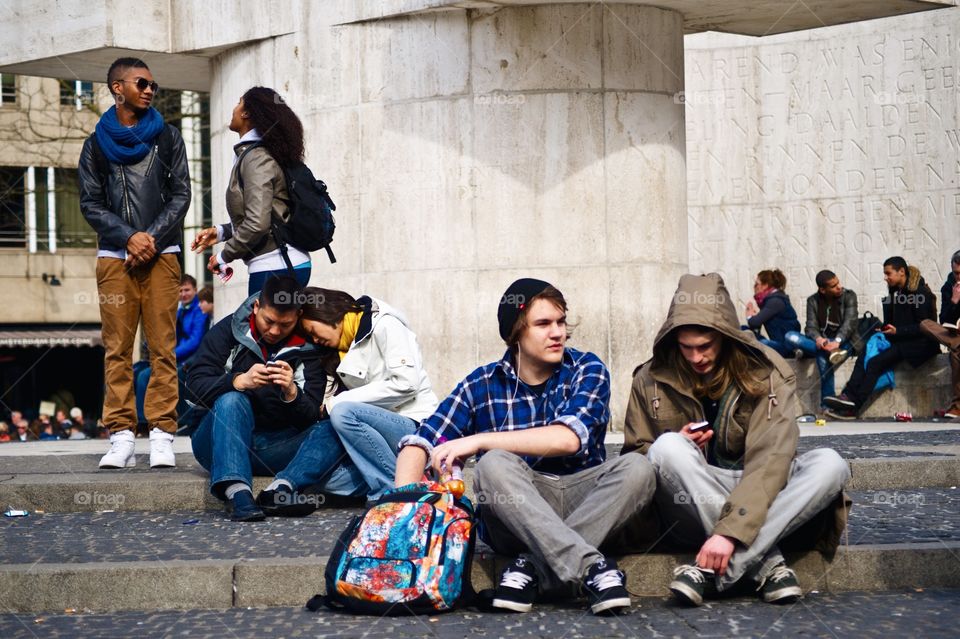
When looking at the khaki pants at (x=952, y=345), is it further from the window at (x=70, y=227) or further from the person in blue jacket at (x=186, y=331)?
the window at (x=70, y=227)

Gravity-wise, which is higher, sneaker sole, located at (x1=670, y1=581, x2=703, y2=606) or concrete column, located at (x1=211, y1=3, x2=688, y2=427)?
concrete column, located at (x1=211, y1=3, x2=688, y2=427)

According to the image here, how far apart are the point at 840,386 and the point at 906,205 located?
2.06 m

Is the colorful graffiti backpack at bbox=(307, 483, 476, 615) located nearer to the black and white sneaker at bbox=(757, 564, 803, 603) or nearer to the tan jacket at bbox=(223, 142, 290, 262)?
the black and white sneaker at bbox=(757, 564, 803, 603)

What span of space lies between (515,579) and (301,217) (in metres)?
3.38

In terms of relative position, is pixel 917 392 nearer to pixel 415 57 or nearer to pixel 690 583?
pixel 415 57

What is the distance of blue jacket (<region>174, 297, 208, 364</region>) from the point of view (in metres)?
12.8

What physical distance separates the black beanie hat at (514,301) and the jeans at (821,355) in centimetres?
842

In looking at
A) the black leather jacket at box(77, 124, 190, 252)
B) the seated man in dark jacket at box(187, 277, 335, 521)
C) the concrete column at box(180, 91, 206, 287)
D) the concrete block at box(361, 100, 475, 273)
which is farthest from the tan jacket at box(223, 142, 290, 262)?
the concrete column at box(180, 91, 206, 287)

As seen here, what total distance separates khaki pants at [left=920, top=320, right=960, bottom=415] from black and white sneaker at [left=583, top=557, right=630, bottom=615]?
831cm

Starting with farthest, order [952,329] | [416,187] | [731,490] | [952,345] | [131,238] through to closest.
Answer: [952,329] < [952,345] < [416,187] < [131,238] < [731,490]

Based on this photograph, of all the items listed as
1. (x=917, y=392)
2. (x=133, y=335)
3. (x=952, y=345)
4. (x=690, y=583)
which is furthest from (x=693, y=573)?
(x=917, y=392)

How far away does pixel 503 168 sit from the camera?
11047 mm

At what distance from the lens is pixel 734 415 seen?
540cm

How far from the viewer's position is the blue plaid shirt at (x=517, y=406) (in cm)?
559
